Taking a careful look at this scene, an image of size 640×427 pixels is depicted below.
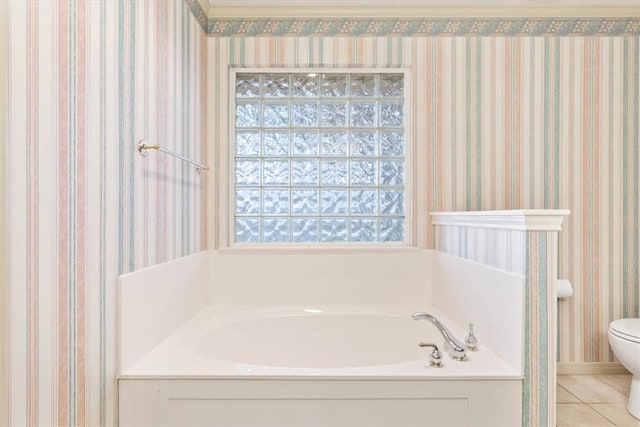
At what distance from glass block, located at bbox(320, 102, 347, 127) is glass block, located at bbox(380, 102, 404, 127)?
0.23 m

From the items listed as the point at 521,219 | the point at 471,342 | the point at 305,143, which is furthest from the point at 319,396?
the point at 305,143

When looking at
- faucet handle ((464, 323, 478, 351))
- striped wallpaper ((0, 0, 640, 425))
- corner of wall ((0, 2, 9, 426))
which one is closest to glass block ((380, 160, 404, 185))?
striped wallpaper ((0, 0, 640, 425))

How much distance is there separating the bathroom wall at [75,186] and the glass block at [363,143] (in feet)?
3.96

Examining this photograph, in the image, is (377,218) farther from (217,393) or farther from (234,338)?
(217,393)

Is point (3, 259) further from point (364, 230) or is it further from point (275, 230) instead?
point (364, 230)

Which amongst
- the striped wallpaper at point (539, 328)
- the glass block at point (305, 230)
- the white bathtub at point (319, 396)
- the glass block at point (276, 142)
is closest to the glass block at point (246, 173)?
the glass block at point (276, 142)

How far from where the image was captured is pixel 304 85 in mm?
2773

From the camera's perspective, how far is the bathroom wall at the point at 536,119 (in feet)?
8.70

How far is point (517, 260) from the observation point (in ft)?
5.23

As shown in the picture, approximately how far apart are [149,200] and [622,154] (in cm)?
258

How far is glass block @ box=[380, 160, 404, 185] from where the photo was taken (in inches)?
109

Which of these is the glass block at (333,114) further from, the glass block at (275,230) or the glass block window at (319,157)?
the glass block at (275,230)

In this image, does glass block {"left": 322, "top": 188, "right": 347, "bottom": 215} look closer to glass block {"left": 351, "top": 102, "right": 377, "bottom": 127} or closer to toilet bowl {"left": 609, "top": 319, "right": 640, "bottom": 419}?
glass block {"left": 351, "top": 102, "right": 377, "bottom": 127}

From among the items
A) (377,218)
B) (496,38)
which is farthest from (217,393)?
(496,38)
